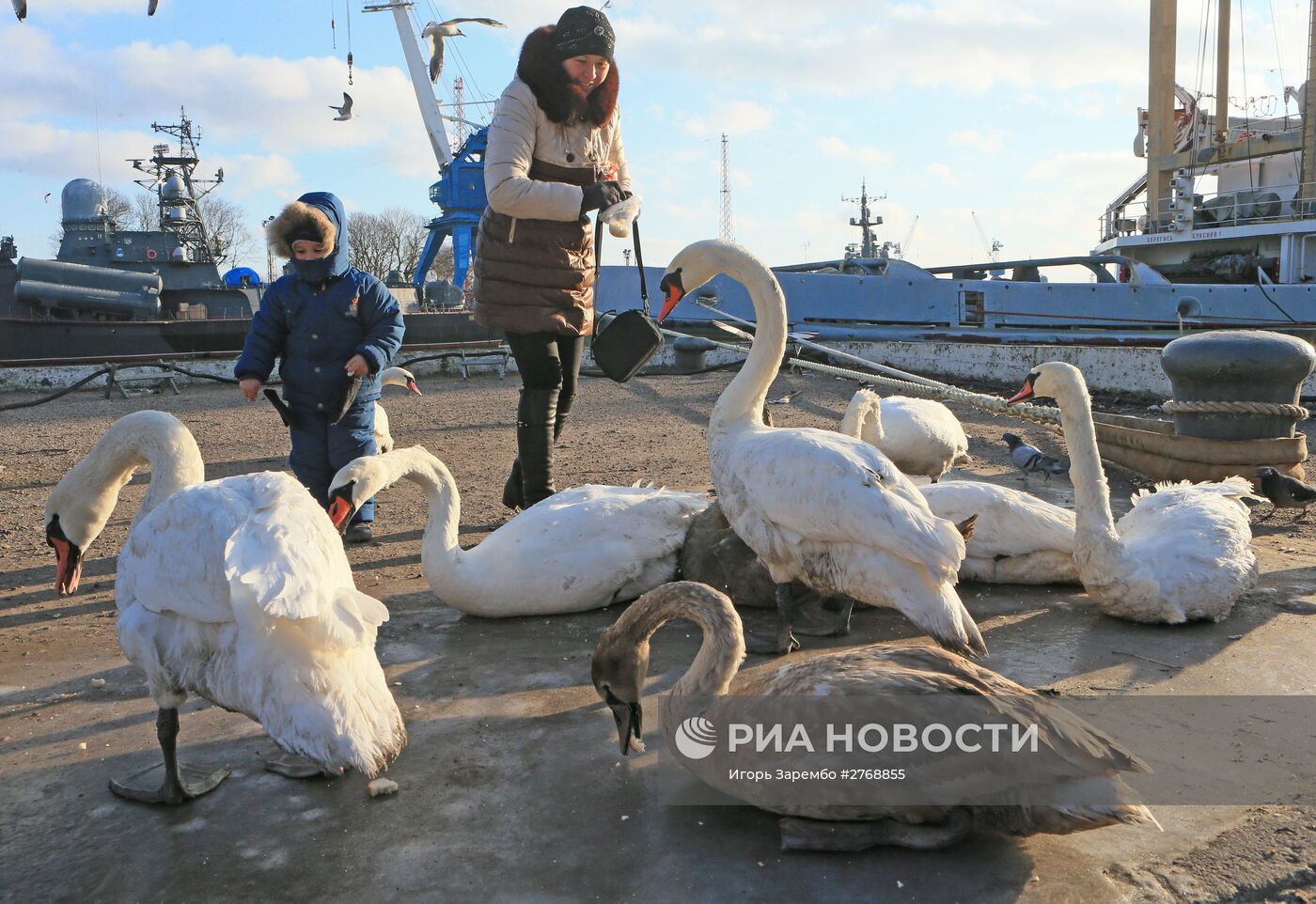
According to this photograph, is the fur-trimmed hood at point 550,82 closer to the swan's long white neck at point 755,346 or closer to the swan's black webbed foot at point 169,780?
the swan's long white neck at point 755,346

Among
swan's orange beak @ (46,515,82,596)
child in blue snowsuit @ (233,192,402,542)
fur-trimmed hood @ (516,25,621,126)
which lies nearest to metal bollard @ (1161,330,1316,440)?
fur-trimmed hood @ (516,25,621,126)

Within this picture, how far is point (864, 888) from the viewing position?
2.31 metres

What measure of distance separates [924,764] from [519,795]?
1.12m

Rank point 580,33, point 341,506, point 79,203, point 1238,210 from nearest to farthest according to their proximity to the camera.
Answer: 1. point 341,506
2. point 580,33
3. point 1238,210
4. point 79,203

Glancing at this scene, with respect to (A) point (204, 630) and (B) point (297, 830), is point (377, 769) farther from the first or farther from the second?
(A) point (204, 630)

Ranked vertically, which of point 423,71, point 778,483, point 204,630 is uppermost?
point 423,71

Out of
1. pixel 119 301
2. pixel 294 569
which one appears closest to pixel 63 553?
pixel 294 569

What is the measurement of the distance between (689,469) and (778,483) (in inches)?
145

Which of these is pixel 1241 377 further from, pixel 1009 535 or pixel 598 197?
pixel 598 197

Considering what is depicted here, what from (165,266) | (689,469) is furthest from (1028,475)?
(165,266)

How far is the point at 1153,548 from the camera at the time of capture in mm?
4281

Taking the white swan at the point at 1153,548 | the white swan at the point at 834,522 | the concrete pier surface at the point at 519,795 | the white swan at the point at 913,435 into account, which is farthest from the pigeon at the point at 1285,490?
the white swan at the point at 834,522

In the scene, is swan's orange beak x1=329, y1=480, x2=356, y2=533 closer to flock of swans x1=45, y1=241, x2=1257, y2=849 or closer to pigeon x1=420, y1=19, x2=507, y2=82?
flock of swans x1=45, y1=241, x2=1257, y2=849

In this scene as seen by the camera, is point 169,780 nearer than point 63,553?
Yes
